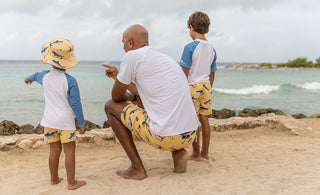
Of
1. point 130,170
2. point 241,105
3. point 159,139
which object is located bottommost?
point 241,105

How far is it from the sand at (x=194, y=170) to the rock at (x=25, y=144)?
84 millimetres

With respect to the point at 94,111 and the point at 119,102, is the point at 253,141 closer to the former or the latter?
the point at 119,102

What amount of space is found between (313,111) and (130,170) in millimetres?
10736

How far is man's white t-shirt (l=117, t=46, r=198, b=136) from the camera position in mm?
2596

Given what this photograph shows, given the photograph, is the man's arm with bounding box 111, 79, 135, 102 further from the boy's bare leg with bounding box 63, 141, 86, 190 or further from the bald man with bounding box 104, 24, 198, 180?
the boy's bare leg with bounding box 63, 141, 86, 190

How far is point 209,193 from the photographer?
2598 millimetres

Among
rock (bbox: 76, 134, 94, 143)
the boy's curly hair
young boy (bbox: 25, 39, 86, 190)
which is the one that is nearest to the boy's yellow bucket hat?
young boy (bbox: 25, 39, 86, 190)

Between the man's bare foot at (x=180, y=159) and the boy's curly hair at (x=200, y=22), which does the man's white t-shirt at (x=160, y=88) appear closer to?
the man's bare foot at (x=180, y=159)

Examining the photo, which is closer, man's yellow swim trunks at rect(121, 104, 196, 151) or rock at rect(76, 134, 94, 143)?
man's yellow swim trunks at rect(121, 104, 196, 151)

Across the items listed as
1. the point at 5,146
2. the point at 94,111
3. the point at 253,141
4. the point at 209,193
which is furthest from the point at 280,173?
the point at 94,111

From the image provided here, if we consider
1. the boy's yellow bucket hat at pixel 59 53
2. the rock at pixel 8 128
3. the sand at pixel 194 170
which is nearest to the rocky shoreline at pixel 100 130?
the rock at pixel 8 128

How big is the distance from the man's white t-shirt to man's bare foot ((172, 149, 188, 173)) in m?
0.40

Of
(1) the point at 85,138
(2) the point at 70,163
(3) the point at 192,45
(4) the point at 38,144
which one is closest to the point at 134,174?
(2) the point at 70,163

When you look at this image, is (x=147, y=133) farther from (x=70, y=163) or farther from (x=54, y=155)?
(x=54, y=155)
